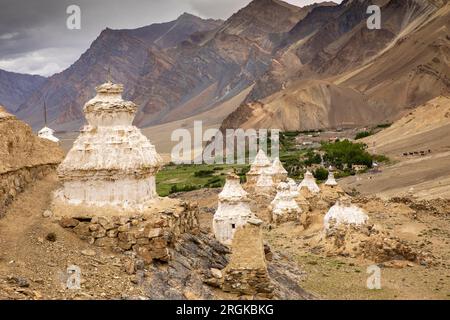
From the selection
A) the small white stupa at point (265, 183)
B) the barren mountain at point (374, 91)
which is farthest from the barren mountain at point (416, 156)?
the barren mountain at point (374, 91)

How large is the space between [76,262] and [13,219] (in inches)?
89.6

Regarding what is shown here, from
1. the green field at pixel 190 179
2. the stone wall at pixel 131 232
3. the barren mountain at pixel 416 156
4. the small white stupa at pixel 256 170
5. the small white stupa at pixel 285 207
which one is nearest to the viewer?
the stone wall at pixel 131 232

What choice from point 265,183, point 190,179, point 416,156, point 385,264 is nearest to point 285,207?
point 265,183

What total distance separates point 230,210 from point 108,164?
9534 millimetres

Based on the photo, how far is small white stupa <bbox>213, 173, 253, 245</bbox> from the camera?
80.4 feet

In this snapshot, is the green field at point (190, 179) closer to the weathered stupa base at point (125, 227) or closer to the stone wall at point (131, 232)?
the weathered stupa base at point (125, 227)

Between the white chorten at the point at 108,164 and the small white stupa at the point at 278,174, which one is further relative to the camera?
the small white stupa at the point at 278,174

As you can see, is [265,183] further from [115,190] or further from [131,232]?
[131,232]

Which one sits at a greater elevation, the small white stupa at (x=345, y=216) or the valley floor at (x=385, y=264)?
the small white stupa at (x=345, y=216)

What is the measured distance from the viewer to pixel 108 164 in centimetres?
1600

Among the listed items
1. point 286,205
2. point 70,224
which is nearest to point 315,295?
point 70,224

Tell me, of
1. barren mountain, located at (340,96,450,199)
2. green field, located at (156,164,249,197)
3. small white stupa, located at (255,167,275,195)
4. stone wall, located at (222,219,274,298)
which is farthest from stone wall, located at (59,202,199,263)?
green field, located at (156,164,249,197)

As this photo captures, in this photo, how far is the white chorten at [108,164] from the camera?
632 inches
